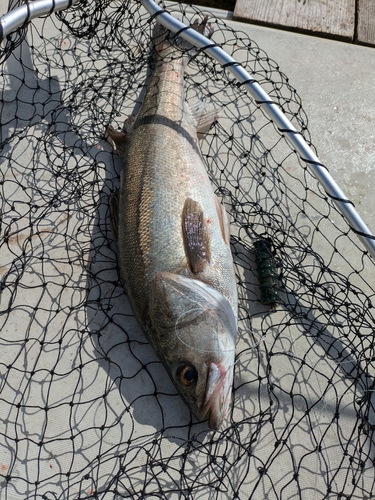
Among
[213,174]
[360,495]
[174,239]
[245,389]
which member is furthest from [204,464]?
[213,174]

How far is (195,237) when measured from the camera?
307 centimetres

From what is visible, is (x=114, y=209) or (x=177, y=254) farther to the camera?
(x=114, y=209)

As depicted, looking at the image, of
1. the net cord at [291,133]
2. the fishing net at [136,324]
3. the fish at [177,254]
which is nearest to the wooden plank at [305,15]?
the fishing net at [136,324]

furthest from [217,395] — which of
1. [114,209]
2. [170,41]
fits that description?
[170,41]

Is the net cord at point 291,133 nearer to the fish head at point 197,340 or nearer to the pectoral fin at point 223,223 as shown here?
the pectoral fin at point 223,223

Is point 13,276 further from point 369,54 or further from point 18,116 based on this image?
point 369,54

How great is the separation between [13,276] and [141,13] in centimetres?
304

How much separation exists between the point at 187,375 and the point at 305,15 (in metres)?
4.06

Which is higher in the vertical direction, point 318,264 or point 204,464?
point 318,264

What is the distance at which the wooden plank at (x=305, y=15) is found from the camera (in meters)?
4.91

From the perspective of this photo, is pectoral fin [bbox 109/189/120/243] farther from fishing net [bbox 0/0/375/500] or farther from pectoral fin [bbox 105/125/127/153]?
pectoral fin [bbox 105/125/127/153]

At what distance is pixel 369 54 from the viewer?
4773 millimetres

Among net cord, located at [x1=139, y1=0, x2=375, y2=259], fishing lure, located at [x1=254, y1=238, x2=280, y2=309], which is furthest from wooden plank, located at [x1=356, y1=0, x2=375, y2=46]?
fishing lure, located at [x1=254, y1=238, x2=280, y2=309]

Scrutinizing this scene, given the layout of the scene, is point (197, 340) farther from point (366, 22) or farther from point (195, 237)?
point (366, 22)
